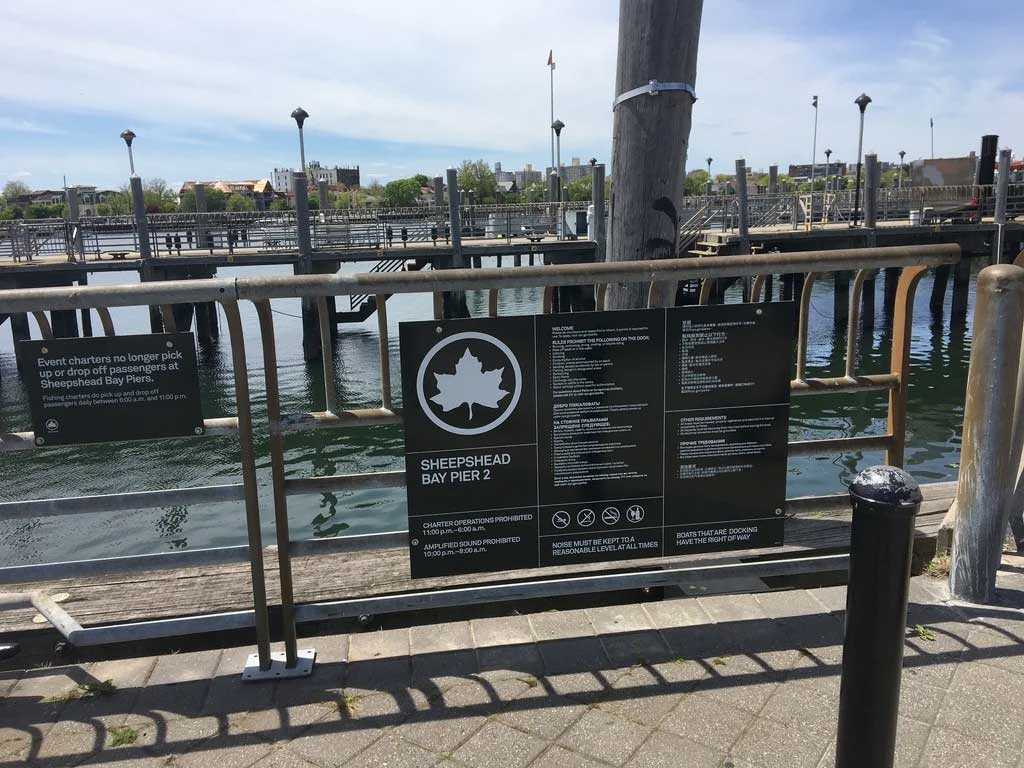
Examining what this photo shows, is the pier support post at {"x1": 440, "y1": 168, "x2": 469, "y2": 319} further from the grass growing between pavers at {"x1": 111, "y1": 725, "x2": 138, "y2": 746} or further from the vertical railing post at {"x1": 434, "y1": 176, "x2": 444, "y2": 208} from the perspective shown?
the grass growing between pavers at {"x1": 111, "y1": 725, "x2": 138, "y2": 746}

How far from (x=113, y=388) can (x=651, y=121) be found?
8.67 feet

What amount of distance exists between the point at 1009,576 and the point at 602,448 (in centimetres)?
213

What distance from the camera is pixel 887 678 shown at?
196 cm

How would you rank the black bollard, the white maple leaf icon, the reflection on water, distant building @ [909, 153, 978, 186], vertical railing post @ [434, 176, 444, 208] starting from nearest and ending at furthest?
the black bollard → the white maple leaf icon → the reflection on water → vertical railing post @ [434, 176, 444, 208] → distant building @ [909, 153, 978, 186]

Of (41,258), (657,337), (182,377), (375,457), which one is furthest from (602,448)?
(41,258)

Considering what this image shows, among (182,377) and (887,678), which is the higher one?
(182,377)

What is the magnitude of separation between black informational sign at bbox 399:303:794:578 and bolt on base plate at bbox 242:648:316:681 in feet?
1.77

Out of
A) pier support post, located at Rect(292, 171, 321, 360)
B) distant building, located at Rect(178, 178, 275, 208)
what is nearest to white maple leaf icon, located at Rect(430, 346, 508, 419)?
pier support post, located at Rect(292, 171, 321, 360)

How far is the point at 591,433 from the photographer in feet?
9.78

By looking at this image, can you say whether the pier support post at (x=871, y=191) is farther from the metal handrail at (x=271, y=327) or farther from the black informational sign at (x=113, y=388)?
the black informational sign at (x=113, y=388)

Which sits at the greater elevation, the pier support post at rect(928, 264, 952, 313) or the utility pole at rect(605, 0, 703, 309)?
the utility pole at rect(605, 0, 703, 309)

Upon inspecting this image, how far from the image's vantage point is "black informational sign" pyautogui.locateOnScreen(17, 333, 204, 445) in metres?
2.75

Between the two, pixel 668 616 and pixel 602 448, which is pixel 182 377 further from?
pixel 668 616

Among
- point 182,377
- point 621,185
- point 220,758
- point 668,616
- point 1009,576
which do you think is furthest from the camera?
point 621,185
